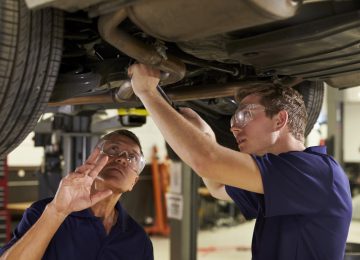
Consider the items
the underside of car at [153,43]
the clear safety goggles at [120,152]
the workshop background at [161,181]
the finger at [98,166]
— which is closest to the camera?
the underside of car at [153,43]

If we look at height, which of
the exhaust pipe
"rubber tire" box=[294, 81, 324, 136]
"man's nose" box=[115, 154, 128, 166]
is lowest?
"man's nose" box=[115, 154, 128, 166]

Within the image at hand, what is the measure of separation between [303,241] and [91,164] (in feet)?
2.29

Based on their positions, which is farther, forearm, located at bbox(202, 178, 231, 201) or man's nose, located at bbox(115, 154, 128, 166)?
forearm, located at bbox(202, 178, 231, 201)

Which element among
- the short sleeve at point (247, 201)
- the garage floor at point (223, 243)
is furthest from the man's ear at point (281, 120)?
the garage floor at point (223, 243)

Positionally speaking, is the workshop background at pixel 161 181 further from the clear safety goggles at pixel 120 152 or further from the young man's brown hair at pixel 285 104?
the clear safety goggles at pixel 120 152

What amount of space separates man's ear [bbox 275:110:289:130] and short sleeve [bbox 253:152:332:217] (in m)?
0.14

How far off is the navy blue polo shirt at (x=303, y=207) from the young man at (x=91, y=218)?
1.56ft

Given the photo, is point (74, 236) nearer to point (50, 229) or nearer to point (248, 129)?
point (50, 229)

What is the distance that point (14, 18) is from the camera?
3.72 feet

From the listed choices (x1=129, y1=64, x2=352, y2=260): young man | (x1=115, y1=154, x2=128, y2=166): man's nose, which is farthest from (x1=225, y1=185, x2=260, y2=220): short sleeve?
(x1=115, y1=154, x2=128, y2=166): man's nose

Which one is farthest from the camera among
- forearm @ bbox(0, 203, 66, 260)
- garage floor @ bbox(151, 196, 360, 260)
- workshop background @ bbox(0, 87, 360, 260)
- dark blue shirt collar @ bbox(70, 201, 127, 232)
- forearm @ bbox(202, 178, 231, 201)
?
garage floor @ bbox(151, 196, 360, 260)

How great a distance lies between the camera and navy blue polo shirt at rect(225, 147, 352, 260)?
1367 mm

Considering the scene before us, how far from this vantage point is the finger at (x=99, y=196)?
4.93 ft

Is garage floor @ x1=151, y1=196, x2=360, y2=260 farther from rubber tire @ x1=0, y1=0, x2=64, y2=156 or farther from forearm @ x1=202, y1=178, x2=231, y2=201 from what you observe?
rubber tire @ x1=0, y1=0, x2=64, y2=156
